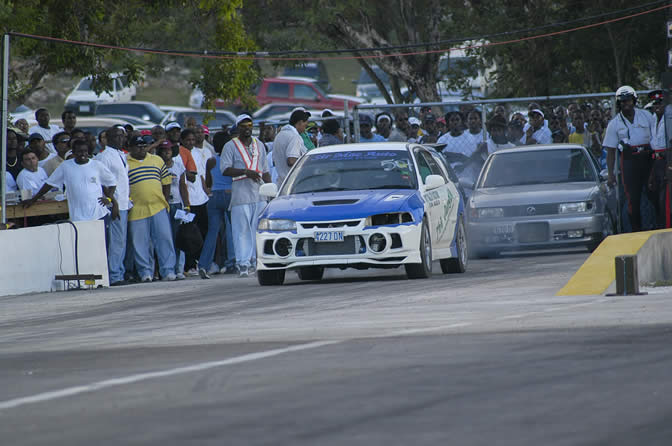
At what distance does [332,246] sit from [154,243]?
4.15m

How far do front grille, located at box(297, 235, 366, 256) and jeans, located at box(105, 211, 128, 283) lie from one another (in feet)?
12.1

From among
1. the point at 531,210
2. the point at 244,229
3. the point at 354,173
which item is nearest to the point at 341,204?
the point at 354,173

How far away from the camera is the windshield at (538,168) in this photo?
2000 centimetres

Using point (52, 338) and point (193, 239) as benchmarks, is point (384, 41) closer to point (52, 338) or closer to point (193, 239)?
point (193, 239)

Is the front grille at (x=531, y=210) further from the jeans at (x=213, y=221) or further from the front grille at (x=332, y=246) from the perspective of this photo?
the front grille at (x=332, y=246)

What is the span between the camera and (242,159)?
18.0 meters

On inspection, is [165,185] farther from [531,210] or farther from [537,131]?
[537,131]

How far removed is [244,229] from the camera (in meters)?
18.1

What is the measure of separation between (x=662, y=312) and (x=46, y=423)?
5.35 m

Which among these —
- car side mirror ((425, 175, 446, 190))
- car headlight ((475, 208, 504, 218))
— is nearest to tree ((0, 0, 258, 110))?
car headlight ((475, 208, 504, 218))

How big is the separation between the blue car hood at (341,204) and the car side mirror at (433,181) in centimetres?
17

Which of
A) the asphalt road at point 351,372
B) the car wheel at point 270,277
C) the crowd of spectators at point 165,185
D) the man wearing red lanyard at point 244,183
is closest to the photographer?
the asphalt road at point 351,372

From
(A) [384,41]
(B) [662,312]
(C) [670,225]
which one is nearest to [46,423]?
(B) [662,312]

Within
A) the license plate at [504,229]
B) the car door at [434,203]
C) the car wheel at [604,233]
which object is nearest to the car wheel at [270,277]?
the car door at [434,203]
